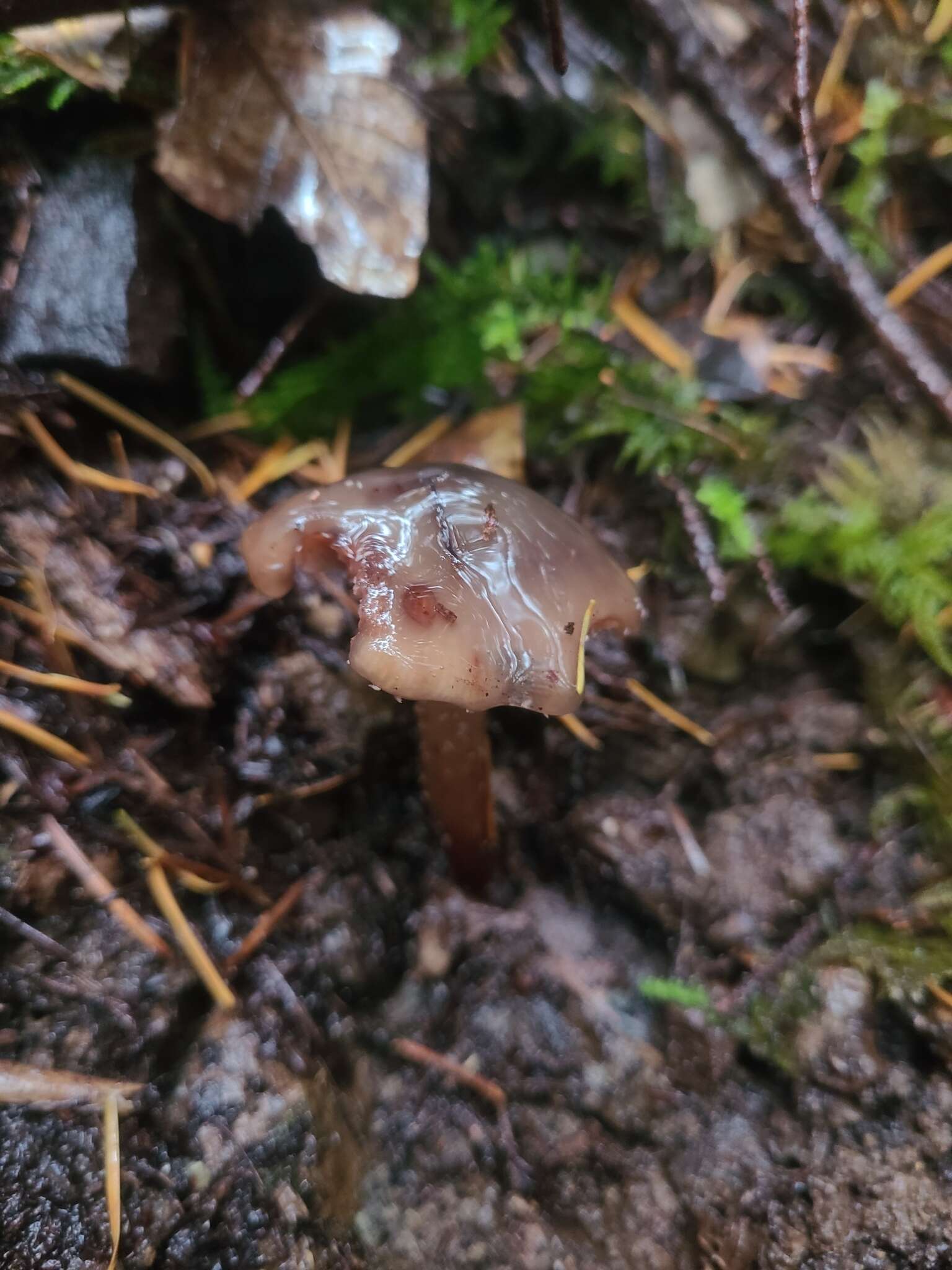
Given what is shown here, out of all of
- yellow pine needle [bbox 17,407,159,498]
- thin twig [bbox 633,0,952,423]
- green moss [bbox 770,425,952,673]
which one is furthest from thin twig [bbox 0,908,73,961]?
thin twig [bbox 633,0,952,423]

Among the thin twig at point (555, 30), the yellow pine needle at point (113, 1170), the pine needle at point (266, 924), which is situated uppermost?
the thin twig at point (555, 30)

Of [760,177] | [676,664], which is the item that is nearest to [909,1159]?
[676,664]

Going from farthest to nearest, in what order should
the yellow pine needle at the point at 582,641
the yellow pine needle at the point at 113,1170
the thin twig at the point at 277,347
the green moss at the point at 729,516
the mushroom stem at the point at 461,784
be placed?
1. the thin twig at the point at 277,347
2. the green moss at the point at 729,516
3. the mushroom stem at the point at 461,784
4. the yellow pine needle at the point at 582,641
5. the yellow pine needle at the point at 113,1170

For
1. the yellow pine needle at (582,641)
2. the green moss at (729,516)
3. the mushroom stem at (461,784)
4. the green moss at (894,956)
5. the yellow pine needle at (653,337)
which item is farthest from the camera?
the yellow pine needle at (653,337)

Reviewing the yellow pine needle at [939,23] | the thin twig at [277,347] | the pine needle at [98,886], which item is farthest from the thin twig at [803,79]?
the pine needle at [98,886]

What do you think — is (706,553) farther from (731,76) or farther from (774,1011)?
(731,76)

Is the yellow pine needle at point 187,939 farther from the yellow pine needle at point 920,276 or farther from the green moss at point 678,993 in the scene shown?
the yellow pine needle at point 920,276
